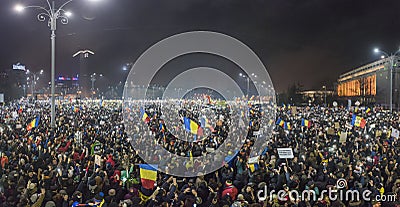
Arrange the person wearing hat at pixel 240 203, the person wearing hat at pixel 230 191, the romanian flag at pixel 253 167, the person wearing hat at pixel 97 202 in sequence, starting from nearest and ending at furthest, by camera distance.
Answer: the person wearing hat at pixel 97 202
the person wearing hat at pixel 240 203
the person wearing hat at pixel 230 191
the romanian flag at pixel 253 167

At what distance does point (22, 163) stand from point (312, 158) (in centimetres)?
800

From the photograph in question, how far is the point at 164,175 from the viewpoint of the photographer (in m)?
9.67

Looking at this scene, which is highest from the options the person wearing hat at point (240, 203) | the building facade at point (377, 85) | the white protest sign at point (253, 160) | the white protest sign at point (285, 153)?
the building facade at point (377, 85)

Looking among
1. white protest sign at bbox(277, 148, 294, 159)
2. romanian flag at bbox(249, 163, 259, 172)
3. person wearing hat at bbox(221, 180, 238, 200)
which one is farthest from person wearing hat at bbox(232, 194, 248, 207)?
white protest sign at bbox(277, 148, 294, 159)

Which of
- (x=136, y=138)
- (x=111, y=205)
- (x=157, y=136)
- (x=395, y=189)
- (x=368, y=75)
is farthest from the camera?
(x=368, y=75)

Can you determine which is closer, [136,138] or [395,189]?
[395,189]

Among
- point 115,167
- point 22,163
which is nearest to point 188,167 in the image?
point 115,167

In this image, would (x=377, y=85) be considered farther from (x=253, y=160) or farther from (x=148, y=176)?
(x=148, y=176)

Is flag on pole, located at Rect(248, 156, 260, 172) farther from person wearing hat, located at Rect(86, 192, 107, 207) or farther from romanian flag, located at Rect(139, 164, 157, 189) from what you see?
person wearing hat, located at Rect(86, 192, 107, 207)

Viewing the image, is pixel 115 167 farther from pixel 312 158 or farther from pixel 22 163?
pixel 312 158

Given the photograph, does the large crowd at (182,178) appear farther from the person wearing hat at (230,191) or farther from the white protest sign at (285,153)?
the white protest sign at (285,153)

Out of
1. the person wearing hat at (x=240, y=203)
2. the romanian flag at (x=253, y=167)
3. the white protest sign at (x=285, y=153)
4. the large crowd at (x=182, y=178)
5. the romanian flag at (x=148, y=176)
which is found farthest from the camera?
the white protest sign at (x=285, y=153)

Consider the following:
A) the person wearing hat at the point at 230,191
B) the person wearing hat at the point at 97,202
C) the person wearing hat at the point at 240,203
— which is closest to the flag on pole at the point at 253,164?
the person wearing hat at the point at 230,191

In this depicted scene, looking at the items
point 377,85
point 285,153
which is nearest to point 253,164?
point 285,153
